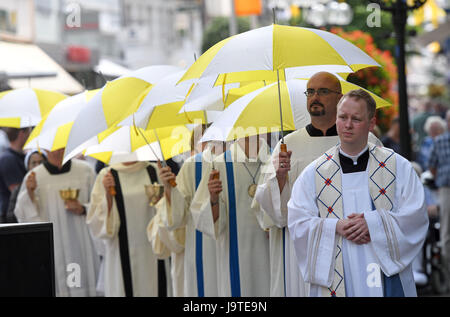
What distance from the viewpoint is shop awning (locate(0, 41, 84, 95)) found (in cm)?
1435

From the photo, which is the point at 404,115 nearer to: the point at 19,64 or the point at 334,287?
the point at 334,287

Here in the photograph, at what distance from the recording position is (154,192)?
27.6 feet

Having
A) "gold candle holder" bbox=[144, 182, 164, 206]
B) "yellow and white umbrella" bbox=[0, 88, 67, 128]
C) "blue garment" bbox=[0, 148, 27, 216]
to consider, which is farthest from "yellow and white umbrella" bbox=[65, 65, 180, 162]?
"blue garment" bbox=[0, 148, 27, 216]

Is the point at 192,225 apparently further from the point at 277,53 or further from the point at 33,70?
the point at 33,70

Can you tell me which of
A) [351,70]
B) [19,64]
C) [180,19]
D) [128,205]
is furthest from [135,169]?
[180,19]

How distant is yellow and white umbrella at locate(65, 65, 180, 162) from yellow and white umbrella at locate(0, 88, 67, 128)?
1.26 m

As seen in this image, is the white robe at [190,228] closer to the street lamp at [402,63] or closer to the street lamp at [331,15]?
the street lamp at [402,63]

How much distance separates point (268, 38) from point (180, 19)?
54.3 m

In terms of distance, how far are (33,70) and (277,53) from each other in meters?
10.8

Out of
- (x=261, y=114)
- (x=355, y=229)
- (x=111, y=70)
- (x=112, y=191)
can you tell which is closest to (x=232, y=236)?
(x=261, y=114)

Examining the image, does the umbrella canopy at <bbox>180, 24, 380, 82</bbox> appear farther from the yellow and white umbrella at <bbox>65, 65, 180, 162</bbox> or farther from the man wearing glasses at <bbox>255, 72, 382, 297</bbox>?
the yellow and white umbrella at <bbox>65, 65, 180, 162</bbox>
